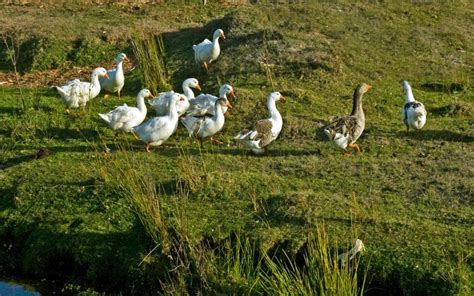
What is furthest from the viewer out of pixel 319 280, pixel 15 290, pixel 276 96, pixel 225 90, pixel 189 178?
pixel 225 90

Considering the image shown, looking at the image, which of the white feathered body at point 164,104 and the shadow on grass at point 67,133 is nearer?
the shadow on grass at point 67,133

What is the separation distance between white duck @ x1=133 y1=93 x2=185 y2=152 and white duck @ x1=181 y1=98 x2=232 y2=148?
0.78ft

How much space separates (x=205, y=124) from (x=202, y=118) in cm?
12

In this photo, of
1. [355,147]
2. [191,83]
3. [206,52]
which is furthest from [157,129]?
[206,52]

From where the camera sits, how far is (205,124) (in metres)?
11.2

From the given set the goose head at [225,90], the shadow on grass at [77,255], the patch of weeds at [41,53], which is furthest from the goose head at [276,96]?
the patch of weeds at [41,53]

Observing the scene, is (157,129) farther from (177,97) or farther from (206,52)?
(206,52)

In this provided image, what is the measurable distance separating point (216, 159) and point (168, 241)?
9.09ft

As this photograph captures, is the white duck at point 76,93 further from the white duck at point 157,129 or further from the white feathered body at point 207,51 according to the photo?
the white feathered body at point 207,51

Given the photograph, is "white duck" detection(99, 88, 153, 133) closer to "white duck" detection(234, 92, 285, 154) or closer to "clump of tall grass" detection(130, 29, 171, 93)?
"white duck" detection(234, 92, 285, 154)

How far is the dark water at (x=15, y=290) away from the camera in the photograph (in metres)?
8.48

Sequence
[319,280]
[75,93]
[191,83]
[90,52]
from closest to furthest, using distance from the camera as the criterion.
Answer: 1. [319,280]
2. [75,93]
3. [191,83]
4. [90,52]

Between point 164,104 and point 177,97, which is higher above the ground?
point 177,97

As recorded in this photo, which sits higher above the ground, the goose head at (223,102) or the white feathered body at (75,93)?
the goose head at (223,102)
